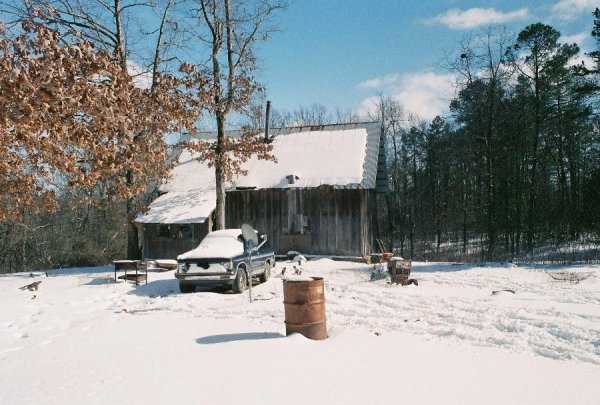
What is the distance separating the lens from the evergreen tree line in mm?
25141

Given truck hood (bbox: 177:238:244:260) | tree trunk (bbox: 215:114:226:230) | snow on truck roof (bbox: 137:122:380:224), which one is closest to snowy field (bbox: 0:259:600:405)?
truck hood (bbox: 177:238:244:260)

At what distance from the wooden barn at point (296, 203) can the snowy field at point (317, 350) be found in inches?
456

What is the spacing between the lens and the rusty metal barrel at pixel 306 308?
6.91 metres

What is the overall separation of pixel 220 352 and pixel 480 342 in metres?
3.80

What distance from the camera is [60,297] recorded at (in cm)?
1266

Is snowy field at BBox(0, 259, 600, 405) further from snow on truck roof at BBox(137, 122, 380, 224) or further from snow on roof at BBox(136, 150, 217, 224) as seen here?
snow on truck roof at BBox(137, 122, 380, 224)

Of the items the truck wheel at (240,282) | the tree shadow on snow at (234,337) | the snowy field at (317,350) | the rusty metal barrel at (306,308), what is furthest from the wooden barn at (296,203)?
the rusty metal barrel at (306,308)

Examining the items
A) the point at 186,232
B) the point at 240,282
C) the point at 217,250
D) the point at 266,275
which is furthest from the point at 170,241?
the point at 240,282

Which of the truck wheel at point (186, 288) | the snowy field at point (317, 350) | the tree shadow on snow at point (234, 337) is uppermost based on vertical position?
the truck wheel at point (186, 288)

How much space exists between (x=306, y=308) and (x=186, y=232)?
18292 mm

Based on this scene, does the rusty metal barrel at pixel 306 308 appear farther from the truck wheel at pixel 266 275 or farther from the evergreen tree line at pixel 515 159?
the evergreen tree line at pixel 515 159

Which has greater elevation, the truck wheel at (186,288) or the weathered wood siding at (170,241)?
the weathered wood siding at (170,241)

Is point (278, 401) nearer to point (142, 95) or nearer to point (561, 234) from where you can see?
point (142, 95)

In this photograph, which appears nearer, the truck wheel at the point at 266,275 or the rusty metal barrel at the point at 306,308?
the rusty metal barrel at the point at 306,308
